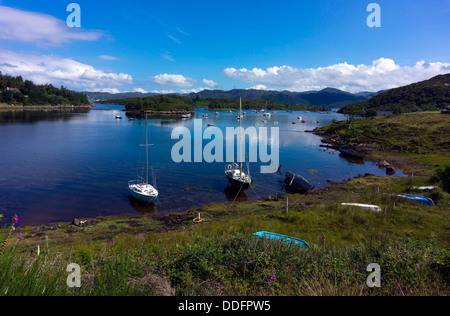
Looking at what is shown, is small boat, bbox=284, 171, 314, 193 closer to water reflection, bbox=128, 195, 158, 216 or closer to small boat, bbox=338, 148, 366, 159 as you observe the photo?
water reflection, bbox=128, 195, 158, 216

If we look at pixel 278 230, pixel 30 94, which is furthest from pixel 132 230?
pixel 30 94

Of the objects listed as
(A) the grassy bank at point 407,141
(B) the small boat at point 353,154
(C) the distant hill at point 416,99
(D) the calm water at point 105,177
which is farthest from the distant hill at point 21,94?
(C) the distant hill at point 416,99

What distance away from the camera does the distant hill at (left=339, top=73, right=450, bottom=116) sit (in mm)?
109938

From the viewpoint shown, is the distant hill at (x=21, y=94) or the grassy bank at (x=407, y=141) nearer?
the grassy bank at (x=407, y=141)

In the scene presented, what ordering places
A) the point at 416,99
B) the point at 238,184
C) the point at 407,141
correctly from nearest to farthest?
the point at 238,184
the point at 407,141
the point at 416,99

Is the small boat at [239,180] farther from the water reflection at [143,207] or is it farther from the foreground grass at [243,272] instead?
the foreground grass at [243,272]

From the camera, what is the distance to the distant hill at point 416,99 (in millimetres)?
109938

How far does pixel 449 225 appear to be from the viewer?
12.2m

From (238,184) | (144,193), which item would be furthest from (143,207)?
(238,184)

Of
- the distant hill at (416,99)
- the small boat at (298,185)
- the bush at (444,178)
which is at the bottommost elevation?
the small boat at (298,185)

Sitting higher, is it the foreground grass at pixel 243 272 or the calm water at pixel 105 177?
the foreground grass at pixel 243 272

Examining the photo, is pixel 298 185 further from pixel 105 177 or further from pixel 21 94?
pixel 21 94

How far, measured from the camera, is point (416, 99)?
126250 millimetres
